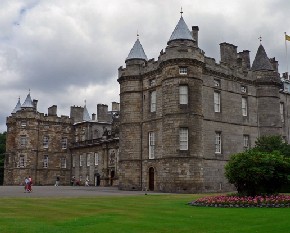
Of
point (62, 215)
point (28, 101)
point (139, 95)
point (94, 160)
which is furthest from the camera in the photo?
point (28, 101)

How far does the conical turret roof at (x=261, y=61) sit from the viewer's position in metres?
43.7

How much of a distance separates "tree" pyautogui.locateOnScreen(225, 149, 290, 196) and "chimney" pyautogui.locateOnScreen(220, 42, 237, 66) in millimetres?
23177

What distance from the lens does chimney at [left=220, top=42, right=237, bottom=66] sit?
141 feet

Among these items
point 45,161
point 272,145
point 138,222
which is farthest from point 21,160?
point 138,222

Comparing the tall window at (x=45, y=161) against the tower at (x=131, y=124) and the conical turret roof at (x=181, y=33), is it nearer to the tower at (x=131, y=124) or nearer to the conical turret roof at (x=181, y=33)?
the tower at (x=131, y=124)

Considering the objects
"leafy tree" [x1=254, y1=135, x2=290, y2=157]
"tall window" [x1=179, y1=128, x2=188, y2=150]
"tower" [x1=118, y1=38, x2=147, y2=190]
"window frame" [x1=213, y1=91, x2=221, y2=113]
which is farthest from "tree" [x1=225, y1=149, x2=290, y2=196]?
"tower" [x1=118, y1=38, x2=147, y2=190]

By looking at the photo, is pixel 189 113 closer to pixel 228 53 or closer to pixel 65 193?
pixel 228 53

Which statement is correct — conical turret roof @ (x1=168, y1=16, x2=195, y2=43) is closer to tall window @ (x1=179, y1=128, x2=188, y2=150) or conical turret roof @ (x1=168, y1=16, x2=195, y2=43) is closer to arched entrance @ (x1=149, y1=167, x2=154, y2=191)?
tall window @ (x1=179, y1=128, x2=188, y2=150)

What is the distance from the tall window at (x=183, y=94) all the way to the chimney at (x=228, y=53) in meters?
8.69

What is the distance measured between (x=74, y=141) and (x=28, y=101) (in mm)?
9788

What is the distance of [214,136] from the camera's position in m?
38.9

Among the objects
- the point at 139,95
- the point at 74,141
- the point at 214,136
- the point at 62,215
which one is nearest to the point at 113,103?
the point at 74,141

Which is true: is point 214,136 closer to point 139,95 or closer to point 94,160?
point 139,95

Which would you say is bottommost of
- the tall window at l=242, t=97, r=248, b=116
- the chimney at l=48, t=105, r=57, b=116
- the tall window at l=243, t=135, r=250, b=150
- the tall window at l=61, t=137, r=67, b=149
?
the tall window at l=243, t=135, r=250, b=150
